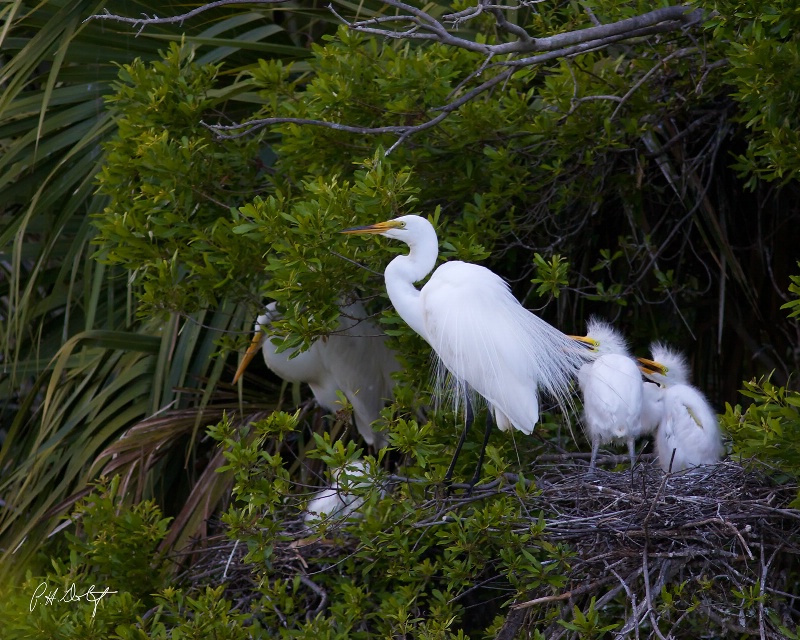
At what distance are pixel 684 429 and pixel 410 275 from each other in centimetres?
86

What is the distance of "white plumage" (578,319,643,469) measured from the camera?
2.59 m

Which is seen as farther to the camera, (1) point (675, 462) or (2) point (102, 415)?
(2) point (102, 415)

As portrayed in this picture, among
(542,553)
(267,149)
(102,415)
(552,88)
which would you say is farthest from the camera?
(267,149)

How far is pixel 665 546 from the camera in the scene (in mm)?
2162

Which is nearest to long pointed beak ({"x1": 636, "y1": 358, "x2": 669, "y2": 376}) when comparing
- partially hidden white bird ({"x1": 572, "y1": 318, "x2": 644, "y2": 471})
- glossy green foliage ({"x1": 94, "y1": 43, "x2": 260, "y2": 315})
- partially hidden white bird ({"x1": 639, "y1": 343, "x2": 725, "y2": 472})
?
partially hidden white bird ({"x1": 639, "y1": 343, "x2": 725, "y2": 472})

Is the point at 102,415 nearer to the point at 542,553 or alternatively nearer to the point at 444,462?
the point at 444,462

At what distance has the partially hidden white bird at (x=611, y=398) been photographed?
2592mm


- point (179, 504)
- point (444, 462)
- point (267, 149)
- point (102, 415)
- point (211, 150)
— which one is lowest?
point (179, 504)

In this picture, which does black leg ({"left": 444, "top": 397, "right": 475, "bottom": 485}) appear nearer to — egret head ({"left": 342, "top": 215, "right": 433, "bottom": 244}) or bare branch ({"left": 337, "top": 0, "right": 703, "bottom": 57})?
egret head ({"left": 342, "top": 215, "right": 433, "bottom": 244})

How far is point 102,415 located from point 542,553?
1.54m

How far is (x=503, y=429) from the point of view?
2.58m

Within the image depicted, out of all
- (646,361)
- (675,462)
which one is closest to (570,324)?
(646,361)
